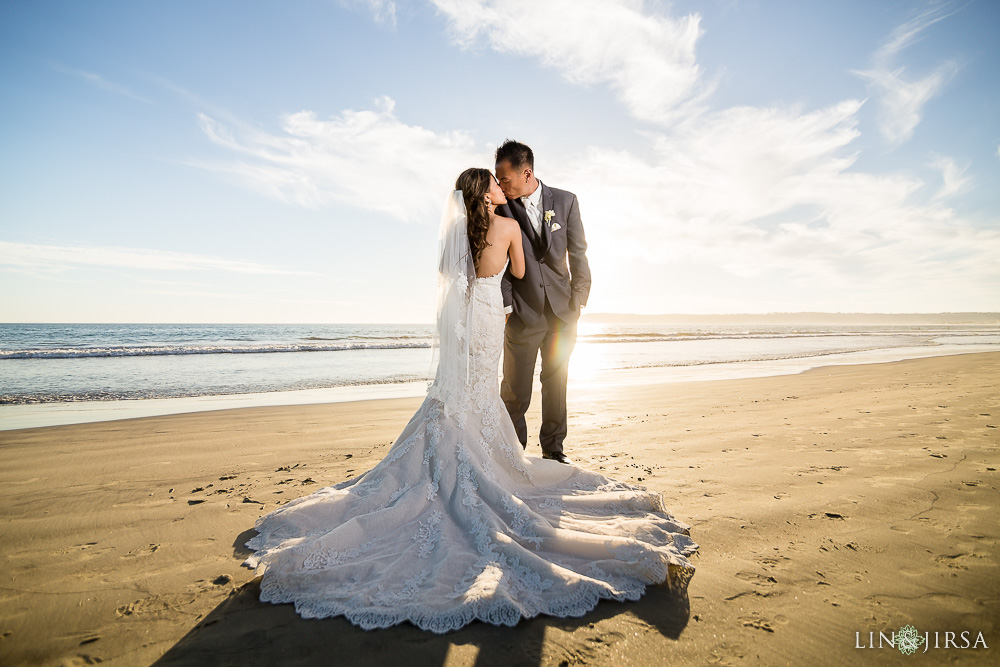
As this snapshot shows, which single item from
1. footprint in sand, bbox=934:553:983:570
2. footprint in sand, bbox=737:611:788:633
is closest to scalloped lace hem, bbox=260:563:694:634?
footprint in sand, bbox=737:611:788:633

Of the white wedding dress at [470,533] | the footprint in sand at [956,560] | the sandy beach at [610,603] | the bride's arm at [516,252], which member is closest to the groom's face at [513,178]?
the bride's arm at [516,252]

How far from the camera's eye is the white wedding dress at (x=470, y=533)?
216 centimetres

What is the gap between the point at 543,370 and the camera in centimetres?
467

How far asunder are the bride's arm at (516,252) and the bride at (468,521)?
0.01 meters

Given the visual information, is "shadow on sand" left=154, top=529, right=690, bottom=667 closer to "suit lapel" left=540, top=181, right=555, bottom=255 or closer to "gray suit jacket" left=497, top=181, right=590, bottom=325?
"gray suit jacket" left=497, top=181, right=590, bottom=325

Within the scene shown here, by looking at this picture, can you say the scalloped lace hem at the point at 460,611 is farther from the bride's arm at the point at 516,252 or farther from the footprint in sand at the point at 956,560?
the bride's arm at the point at 516,252

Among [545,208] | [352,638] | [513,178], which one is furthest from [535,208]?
[352,638]

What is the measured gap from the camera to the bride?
219cm

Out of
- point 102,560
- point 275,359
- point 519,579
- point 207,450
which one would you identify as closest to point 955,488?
point 519,579

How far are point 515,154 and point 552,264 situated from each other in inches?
40.4

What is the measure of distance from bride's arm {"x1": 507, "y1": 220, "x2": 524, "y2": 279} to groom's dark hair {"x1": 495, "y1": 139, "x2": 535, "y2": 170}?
69 cm

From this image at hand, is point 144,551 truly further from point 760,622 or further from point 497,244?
point 760,622

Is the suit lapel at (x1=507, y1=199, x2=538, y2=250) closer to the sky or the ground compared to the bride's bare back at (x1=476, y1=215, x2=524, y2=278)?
closer to the sky

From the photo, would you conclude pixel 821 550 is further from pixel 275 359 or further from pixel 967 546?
pixel 275 359
